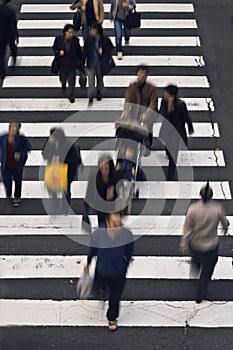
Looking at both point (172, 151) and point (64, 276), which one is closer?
point (64, 276)

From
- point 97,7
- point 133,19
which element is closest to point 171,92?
point 97,7

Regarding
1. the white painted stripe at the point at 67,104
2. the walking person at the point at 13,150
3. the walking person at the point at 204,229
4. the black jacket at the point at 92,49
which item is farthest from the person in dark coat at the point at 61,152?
the white painted stripe at the point at 67,104

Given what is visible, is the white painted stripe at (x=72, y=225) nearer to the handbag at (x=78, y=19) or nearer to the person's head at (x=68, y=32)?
the person's head at (x=68, y=32)

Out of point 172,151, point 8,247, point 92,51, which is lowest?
point 8,247

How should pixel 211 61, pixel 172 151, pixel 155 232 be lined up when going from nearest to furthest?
pixel 155 232 → pixel 172 151 → pixel 211 61

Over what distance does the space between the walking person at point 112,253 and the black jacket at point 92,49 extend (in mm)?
5237

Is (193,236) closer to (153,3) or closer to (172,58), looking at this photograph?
(172,58)

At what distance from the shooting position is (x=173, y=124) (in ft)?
42.0

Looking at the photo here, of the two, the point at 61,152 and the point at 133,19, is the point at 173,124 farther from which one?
the point at 133,19

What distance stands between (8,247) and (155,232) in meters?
2.31

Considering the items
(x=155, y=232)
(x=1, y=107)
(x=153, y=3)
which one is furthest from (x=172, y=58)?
(x=155, y=232)

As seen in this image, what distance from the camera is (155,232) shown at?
1248 centimetres

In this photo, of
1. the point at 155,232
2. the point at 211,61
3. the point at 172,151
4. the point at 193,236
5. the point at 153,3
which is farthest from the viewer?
the point at 153,3

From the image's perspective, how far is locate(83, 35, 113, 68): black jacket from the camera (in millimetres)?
14250
